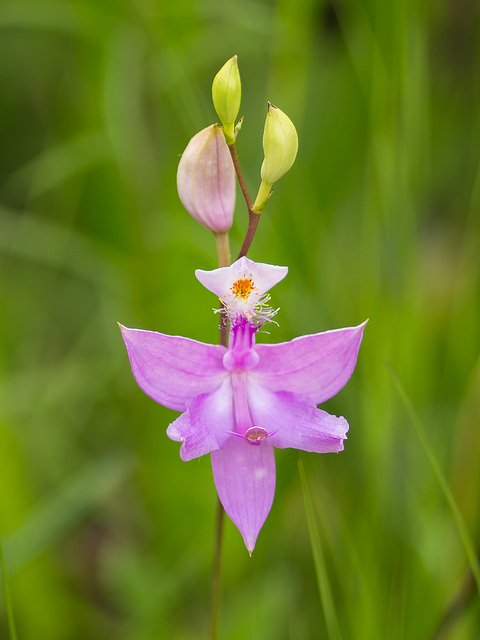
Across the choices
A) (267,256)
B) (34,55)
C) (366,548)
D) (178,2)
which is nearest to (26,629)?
(366,548)

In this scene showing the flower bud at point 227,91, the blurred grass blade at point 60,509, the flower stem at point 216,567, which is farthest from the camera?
the blurred grass blade at point 60,509

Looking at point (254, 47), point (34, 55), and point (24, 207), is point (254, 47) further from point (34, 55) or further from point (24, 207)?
point (24, 207)

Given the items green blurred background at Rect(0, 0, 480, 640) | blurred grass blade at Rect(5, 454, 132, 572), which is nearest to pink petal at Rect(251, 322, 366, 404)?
green blurred background at Rect(0, 0, 480, 640)

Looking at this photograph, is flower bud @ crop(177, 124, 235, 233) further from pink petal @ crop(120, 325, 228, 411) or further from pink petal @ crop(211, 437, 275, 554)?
pink petal @ crop(211, 437, 275, 554)

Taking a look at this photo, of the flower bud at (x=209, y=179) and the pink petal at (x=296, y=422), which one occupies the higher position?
the flower bud at (x=209, y=179)

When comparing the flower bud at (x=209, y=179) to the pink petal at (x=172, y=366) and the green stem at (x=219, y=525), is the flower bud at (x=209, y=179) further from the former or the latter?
the pink petal at (x=172, y=366)

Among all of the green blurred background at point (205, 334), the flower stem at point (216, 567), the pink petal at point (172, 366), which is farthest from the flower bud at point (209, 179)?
the green blurred background at point (205, 334)
